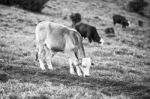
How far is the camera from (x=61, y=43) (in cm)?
963

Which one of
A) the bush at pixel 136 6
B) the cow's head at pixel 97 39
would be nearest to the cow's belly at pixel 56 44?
the cow's head at pixel 97 39

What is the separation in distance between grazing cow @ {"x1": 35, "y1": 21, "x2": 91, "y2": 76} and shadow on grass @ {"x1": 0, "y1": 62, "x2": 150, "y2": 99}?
0.77 metres

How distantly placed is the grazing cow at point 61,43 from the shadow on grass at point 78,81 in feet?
2.53

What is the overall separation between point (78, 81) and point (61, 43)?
7.02ft

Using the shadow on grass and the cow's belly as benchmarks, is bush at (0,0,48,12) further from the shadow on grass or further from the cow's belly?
the shadow on grass

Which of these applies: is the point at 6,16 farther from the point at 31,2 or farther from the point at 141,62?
the point at 141,62

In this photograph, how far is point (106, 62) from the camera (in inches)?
508

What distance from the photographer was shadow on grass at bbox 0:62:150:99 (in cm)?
745

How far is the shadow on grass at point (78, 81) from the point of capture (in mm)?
7445

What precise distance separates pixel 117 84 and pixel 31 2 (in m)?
29.2

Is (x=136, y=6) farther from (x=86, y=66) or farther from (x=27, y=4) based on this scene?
(x=86, y=66)

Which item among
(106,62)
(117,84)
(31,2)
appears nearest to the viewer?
(117,84)

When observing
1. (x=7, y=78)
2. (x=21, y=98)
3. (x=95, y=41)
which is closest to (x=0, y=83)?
(x=7, y=78)

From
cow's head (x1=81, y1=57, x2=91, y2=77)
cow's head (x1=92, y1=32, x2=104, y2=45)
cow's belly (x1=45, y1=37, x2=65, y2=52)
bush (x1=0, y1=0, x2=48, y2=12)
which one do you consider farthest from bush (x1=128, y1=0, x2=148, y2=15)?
cow's head (x1=81, y1=57, x2=91, y2=77)
